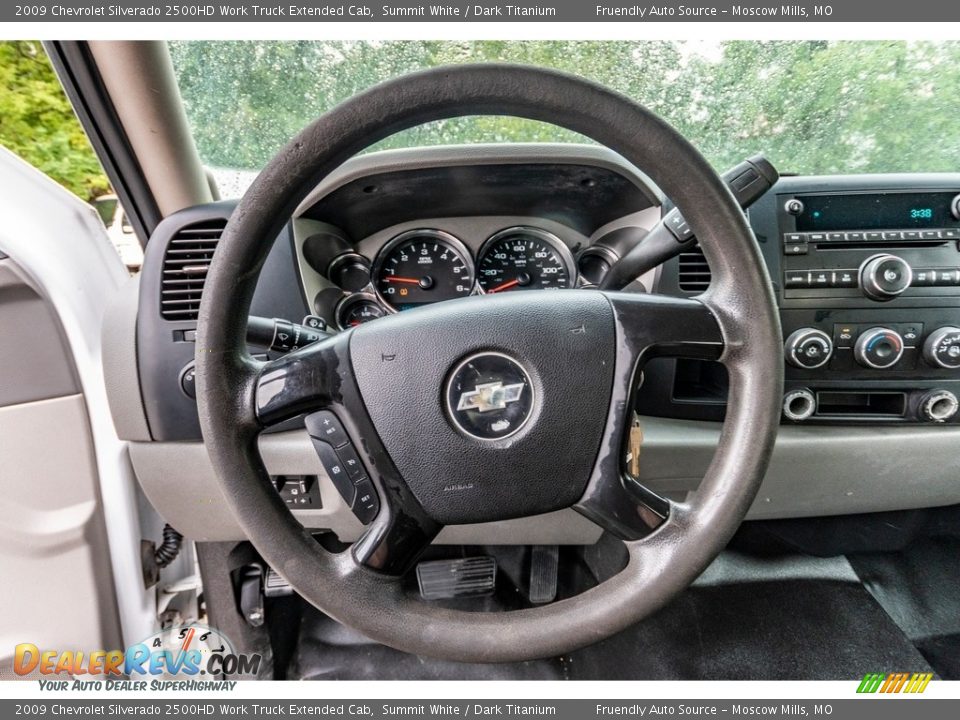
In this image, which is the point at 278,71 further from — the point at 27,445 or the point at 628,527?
the point at 628,527

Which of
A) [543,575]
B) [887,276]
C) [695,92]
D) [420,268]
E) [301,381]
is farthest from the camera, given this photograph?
[543,575]

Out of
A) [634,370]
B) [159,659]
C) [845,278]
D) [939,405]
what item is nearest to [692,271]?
[845,278]

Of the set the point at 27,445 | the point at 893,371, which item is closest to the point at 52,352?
the point at 27,445

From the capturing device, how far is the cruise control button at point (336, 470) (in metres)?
0.73

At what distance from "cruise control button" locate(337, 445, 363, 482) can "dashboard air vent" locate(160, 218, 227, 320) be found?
0.58 meters

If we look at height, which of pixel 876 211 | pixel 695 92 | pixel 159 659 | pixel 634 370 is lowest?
pixel 159 659

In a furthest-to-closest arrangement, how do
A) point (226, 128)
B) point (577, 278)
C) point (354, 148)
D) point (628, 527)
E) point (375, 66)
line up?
point (577, 278) → point (226, 128) → point (375, 66) → point (628, 527) → point (354, 148)

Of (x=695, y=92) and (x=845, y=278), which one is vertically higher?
(x=695, y=92)

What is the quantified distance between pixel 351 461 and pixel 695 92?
115 cm

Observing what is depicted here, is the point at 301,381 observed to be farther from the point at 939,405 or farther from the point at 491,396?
the point at 939,405

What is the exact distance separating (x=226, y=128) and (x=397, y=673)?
147 cm

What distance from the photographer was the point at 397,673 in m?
1.41

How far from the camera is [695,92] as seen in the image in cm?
121

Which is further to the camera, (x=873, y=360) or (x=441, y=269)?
(x=441, y=269)
